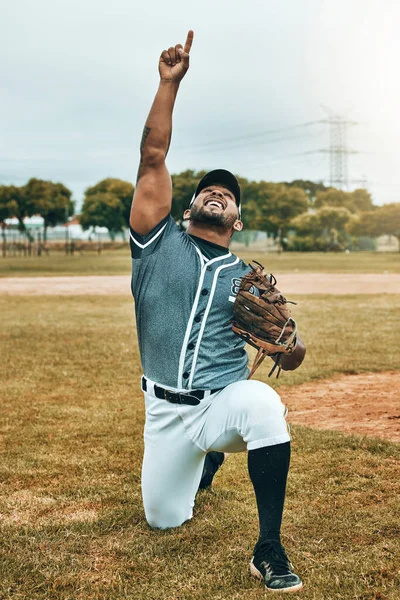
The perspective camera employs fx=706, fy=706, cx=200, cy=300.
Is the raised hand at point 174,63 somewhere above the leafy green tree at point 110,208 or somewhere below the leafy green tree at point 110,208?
below

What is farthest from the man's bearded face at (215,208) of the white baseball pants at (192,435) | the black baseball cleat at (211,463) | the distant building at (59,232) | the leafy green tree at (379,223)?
the distant building at (59,232)

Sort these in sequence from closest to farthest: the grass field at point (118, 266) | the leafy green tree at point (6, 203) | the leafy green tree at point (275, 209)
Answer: the grass field at point (118, 266) → the leafy green tree at point (6, 203) → the leafy green tree at point (275, 209)

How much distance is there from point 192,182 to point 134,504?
76024 mm

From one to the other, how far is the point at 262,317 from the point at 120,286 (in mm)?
17653

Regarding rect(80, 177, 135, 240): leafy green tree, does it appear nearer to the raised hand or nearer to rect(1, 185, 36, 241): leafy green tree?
rect(1, 185, 36, 241): leafy green tree

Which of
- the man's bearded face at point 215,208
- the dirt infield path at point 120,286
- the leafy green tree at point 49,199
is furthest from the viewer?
the leafy green tree at point 49,199

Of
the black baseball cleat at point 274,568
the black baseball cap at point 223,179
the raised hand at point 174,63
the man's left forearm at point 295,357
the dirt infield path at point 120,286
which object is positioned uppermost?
the raised hand at point 174,63

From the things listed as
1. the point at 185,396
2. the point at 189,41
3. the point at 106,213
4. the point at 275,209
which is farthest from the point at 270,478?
the point at 106,213

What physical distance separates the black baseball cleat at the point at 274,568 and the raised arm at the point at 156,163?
1.61 m

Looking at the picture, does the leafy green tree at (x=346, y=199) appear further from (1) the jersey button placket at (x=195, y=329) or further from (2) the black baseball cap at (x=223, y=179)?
(1) the jersey button placket at (x=195, y=329)

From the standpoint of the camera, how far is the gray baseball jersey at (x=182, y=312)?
3.52 m

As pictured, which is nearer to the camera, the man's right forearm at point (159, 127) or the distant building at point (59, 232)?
the man's right forearm at point (159, 127)

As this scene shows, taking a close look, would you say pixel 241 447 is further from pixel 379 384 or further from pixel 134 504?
pixel 379 384

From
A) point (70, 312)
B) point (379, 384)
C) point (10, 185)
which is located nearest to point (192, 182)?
point (10, 185)
